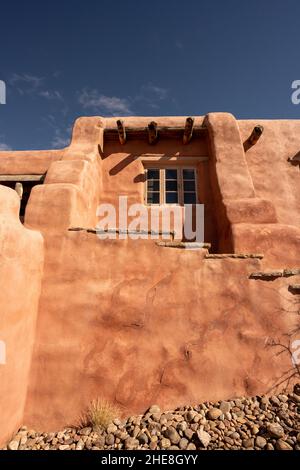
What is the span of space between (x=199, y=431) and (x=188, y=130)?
6.24 m

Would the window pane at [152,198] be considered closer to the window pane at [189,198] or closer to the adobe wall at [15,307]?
the window pane at [189,198]

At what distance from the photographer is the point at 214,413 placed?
3090mm

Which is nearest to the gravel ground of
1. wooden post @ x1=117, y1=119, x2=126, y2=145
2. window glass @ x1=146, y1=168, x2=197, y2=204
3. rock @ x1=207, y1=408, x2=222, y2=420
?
rock @ x1=207, y1=408, x2=222, y2=420

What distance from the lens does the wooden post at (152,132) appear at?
6137mm

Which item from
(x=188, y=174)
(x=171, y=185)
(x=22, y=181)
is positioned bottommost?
(x=22, y=181)

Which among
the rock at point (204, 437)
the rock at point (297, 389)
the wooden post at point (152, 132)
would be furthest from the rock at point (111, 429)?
the wooden post at point (152, 132)

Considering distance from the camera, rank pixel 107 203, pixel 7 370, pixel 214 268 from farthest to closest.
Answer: pixel 107 203
pixel 214 268
pixel 7 370

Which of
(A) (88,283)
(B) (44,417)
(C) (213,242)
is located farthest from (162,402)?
(C) (213,242)

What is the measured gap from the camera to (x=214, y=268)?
3.79m

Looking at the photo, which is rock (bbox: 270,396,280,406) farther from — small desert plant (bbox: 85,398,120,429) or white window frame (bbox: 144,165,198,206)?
white window frame (bbox: 144,165,198,206)

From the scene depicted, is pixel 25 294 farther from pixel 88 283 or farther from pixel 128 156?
pixel 128 156

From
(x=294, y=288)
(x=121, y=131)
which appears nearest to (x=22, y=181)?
(x=121, y=131)

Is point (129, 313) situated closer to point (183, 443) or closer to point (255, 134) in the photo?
point (183, 443)

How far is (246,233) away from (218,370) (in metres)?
2.33
